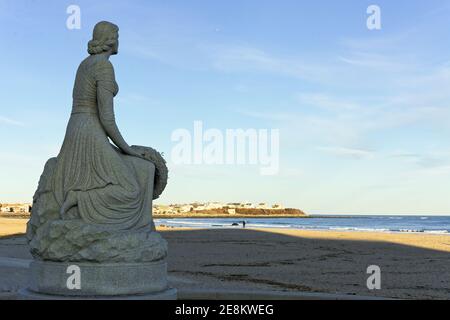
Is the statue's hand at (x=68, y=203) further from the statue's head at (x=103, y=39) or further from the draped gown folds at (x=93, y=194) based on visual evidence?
the statue's head at (x=103, y=39)

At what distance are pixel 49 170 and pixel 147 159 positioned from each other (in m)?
1.12

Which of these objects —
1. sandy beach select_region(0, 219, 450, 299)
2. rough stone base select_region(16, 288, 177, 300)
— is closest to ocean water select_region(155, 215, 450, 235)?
sandy beach select_region(0, 219, 450, 299)

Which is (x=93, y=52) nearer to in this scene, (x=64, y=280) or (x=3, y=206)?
(x=64, y=280)

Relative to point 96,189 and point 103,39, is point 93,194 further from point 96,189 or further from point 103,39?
point 103,39

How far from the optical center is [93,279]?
541 centimetres

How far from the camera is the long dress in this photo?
5637 mm

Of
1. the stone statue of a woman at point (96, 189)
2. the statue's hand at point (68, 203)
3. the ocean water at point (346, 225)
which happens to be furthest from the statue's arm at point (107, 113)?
the ocean water at point (346, 225)

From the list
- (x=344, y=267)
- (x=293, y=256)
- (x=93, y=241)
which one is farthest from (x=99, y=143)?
(x=293, y=256)

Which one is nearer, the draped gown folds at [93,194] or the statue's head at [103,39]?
the draped gown folds at [93,194]

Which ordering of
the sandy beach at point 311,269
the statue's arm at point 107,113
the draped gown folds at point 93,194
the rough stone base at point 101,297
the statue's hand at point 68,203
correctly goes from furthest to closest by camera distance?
the sandy beach at point 311,269 → the statue's arm at point 107,113 → the statue's hand at point 68,203 → the draped gown folds at point 93,194 → the rough stone base at point 101,297

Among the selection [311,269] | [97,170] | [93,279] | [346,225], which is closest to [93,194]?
[97,170]

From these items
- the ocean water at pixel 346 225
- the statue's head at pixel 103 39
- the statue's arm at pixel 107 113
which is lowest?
the ocean water at pixel 346 225

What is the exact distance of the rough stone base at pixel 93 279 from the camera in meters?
5.41

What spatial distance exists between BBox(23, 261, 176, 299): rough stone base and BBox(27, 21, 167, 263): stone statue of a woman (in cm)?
8
